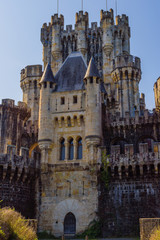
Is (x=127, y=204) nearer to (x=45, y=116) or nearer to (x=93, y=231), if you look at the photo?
(x=93, y=231)

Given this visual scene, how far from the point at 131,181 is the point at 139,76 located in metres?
22.8

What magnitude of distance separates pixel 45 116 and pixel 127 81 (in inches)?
745

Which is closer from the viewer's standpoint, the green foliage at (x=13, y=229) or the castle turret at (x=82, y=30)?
the green foliage at (x=13, y=229)

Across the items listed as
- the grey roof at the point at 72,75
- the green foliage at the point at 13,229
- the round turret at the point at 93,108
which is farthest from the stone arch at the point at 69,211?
the grey roof at the point at 72,75

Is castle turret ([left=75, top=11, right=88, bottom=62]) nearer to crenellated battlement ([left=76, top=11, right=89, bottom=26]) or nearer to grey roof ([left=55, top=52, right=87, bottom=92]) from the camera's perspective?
crenellated battlement ([left=76, top=11, right=89, bottom=26])

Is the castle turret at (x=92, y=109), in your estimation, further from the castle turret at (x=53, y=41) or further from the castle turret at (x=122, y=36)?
the castle turret at (x=53, y=41)

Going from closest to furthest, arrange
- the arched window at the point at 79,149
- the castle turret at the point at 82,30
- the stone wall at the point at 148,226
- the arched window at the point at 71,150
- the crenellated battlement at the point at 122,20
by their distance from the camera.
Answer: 1. the stone wall at the point at 148,226
2. the arched window at the point at 79,149
3. the arched window at the point at 71,150
4. the castle turret at the point at 82,30
5. the crenellated battlement at the point at 122,20

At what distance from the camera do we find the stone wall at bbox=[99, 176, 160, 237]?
32.8 m

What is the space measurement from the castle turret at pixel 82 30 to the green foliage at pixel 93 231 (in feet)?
121

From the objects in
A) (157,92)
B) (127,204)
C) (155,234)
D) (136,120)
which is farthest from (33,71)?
(155,234)

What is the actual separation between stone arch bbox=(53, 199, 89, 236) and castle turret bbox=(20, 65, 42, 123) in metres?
25.7

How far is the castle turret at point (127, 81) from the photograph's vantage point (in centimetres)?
5278

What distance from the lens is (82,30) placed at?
66.6m

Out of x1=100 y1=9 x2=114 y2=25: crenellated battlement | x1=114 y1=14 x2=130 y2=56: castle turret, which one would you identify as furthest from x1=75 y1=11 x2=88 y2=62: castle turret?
x1=114 y1=14 x2=130 y2=56: castle turret
